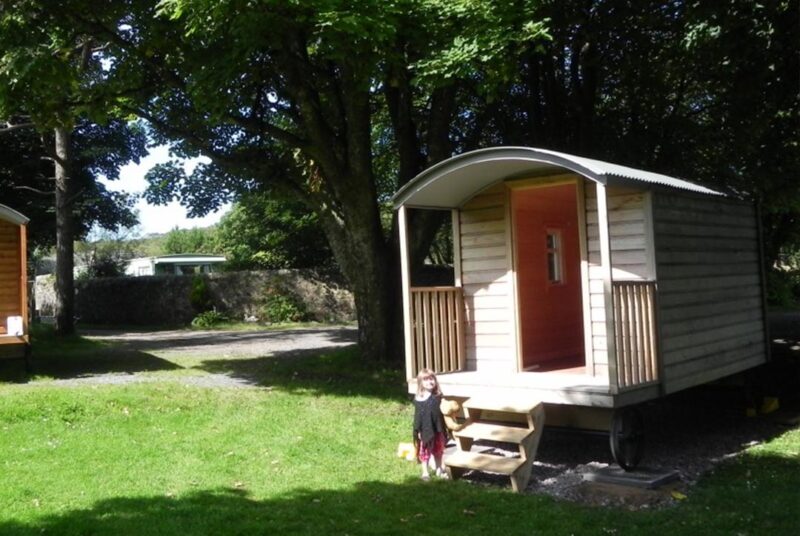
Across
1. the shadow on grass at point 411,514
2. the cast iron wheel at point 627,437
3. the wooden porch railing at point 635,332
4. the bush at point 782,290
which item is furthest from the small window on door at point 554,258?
the bush at point 782,290

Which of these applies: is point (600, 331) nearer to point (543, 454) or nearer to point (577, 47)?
point (543, 454)

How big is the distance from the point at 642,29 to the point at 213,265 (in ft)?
124

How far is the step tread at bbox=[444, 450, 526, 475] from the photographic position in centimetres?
727

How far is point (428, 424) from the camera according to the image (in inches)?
298

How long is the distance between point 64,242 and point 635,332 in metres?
19.3

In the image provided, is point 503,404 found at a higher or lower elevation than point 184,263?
lower

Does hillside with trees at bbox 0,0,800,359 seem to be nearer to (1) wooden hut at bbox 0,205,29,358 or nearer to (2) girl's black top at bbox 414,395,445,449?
(1) wooden hut at bbox 0,205,29,358

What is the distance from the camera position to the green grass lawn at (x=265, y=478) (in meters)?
6.18

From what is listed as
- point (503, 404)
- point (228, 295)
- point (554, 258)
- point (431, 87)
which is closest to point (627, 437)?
point (503, 404)

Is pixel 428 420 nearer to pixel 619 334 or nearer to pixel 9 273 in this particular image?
pixel 619 334

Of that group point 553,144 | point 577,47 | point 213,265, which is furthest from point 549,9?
point 213,265

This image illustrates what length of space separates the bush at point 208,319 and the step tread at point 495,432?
22511 millimetres

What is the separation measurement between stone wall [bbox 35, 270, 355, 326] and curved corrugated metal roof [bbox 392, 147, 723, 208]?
20779mm

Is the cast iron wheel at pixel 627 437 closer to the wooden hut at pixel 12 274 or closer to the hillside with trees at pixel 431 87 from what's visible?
the hillside with trees at pixel 431 87
